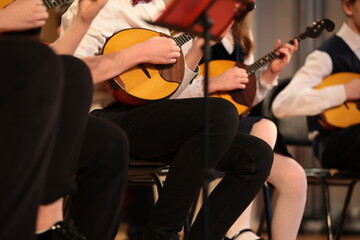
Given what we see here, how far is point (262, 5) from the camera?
4359mm

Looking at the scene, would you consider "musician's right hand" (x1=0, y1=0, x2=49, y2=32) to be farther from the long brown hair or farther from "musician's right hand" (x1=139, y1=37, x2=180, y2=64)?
the long brown hair

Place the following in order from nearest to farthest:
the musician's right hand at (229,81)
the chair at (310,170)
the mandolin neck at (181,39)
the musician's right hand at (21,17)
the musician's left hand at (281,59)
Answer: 1. the musician's right hand at (21,17)
2. the mandolin neck at (181,39)
3. the musician's right hand at (229,81)
4. the musician's left hand at (281,59)
5. the chair at (310,170)

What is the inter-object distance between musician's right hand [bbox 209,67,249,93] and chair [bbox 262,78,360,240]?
0.54m

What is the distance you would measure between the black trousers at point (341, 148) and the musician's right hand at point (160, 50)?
102 centimetres

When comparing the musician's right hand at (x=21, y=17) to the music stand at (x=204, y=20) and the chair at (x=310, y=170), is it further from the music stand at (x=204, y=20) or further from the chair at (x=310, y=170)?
the chair at (x=310, y=170)

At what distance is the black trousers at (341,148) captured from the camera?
2602 mm

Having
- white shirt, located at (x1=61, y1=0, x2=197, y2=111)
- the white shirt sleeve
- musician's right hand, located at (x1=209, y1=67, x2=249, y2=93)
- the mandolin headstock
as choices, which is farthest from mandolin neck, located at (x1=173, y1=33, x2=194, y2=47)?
the white shirt sleeve

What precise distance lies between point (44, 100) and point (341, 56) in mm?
2003

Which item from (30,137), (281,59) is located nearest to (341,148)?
(281,59)

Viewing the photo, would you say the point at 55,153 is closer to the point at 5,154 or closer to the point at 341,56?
the point at 5,154

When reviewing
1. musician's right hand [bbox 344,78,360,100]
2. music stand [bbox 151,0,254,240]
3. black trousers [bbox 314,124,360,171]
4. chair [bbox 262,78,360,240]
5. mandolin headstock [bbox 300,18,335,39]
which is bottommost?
chair [bbox 262,78,360,240]

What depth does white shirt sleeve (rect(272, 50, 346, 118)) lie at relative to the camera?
2691 mm

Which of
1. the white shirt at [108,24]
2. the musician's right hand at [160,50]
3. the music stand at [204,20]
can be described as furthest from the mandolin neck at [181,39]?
the music stand at [204,20]

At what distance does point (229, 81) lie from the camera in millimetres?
2311
